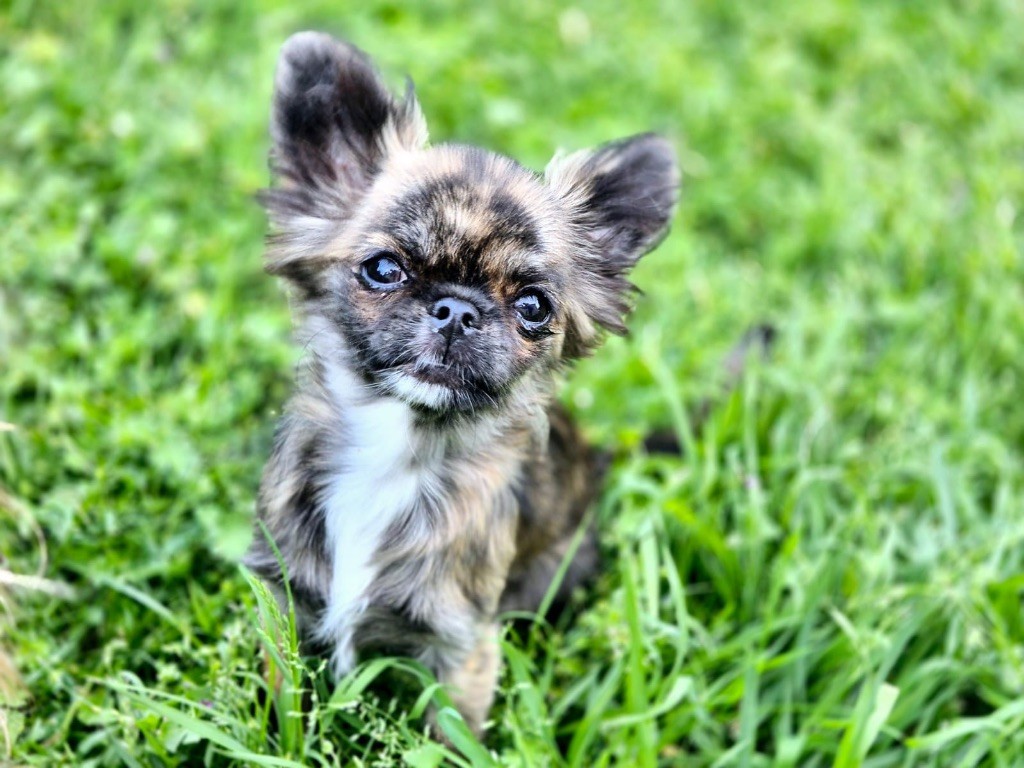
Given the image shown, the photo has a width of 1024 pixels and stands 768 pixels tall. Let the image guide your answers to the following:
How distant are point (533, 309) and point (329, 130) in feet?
2.70

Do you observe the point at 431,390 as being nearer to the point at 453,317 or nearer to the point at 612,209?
the point at 453,317

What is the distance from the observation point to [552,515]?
12.5 feet

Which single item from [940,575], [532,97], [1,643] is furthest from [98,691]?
[532,97]

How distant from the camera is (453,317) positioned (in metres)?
2.86

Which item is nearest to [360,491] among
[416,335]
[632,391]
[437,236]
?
[416,335]

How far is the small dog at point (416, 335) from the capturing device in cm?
295

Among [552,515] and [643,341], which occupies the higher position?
[643,341]

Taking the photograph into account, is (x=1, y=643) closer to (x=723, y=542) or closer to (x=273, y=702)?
(x=273, y=702)

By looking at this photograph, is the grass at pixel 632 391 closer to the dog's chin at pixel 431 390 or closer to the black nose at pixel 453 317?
the dog's chin at pixel 431 390

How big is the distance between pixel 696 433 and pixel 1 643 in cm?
290

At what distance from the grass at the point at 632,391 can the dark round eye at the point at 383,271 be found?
944 millimetres

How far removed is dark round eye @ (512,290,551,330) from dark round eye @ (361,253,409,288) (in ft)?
1.09

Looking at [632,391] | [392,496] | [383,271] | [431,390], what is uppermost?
[383,271]

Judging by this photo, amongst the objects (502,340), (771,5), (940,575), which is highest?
(771,5)
